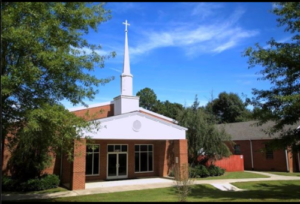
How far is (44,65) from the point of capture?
862 centimetres

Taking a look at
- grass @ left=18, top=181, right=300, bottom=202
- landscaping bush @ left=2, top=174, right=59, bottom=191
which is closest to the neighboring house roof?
grass @ left=18, top=181, right=300, bottom=202

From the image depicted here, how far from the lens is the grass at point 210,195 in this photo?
39.4ft

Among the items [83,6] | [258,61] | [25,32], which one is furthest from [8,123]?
[258,61]

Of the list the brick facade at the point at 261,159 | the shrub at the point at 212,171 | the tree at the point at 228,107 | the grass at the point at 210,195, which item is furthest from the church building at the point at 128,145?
the tree at the point at 228,107

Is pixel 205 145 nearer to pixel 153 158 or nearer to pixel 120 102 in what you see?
pixel 153 158

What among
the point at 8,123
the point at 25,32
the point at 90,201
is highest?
the point at 25,32

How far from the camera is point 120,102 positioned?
2352 cm

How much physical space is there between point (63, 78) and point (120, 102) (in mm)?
13967

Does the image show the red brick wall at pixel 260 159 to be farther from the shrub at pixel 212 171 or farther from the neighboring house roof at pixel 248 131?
the shrub at pixel 212 171

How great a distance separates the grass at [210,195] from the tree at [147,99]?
162ft

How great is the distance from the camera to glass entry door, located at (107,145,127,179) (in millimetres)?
22484

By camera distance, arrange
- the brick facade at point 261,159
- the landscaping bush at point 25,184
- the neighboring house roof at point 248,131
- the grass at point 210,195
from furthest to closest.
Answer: the neighboring house roof at point 248,131, the brick facade at point 261,159, the landscaping bush at point 25,184, the grass at point 210,195

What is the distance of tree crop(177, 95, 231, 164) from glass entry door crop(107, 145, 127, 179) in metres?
5.81

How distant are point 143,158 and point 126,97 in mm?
5699
